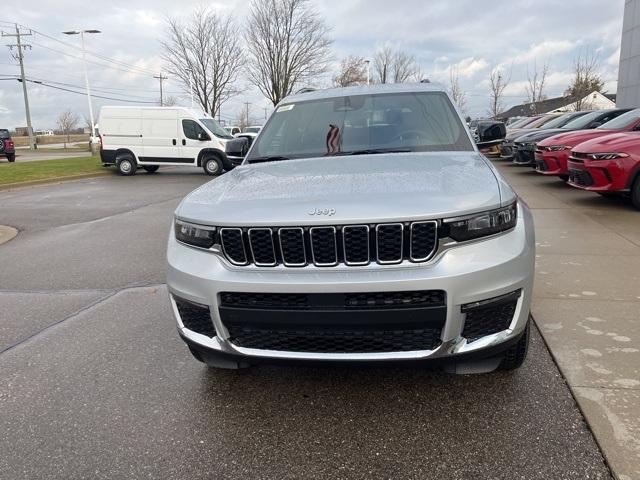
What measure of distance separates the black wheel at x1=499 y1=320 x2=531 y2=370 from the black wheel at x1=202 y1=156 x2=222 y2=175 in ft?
50.8

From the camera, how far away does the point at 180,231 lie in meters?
2.55

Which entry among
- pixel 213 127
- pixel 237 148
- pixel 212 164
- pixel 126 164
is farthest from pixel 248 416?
pixel 126 164

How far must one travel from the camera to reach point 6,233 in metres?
7.70

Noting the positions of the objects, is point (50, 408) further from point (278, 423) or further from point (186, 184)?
point (186, 184)

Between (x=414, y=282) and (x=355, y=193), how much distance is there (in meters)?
0.53

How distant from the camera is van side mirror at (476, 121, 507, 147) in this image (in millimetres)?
3994

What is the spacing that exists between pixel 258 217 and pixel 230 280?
318 mm

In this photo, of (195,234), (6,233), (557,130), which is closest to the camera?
(195,234)

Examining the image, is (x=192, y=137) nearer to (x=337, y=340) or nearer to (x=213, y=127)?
(x=213, y=127)

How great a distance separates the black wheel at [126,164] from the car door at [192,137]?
2.04m

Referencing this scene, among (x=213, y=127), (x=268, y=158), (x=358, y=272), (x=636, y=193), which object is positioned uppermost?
(x=213, y=127)

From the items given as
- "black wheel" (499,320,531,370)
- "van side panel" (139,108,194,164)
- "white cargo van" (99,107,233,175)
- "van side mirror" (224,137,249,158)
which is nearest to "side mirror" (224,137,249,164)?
"van side mirror" (224,137,249,158)

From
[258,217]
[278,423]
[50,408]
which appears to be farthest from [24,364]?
[258,217]

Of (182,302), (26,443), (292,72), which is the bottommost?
(26,443)
